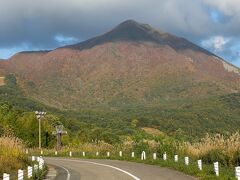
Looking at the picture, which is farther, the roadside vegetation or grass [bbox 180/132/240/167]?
the roadside vegetation

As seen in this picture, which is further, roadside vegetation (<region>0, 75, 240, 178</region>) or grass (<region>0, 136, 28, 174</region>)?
roadside vegetation (<region>0, 75, 240, 178</region>)

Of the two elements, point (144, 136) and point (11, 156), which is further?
point (144, 136)

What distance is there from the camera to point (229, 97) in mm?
176875

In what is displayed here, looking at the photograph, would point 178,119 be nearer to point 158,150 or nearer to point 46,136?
point 46,136

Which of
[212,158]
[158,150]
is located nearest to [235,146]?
[212,158]

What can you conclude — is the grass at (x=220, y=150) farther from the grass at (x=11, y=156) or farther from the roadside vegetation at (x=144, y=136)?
the grass at (x=11, y=156)

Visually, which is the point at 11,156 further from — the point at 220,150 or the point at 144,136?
Answer: the point at 144,136

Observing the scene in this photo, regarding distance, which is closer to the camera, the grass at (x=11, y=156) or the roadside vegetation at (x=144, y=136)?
the grass at (x=11, y=156)

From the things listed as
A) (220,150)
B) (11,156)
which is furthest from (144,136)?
(11,156)

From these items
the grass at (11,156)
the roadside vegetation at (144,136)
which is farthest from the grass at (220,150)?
the grass at (11,156)

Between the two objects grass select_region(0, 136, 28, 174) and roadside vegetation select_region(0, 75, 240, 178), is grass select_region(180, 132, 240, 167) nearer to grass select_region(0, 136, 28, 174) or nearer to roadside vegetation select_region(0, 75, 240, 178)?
Answer: roadside vegetation select_region(0, 75, 240, 178)

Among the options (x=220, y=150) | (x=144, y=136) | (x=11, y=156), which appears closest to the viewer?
(x=11, y=156)

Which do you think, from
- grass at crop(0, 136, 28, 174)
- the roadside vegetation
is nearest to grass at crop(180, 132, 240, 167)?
the roadside vegetation

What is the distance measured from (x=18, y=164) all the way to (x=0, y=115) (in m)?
51.6
